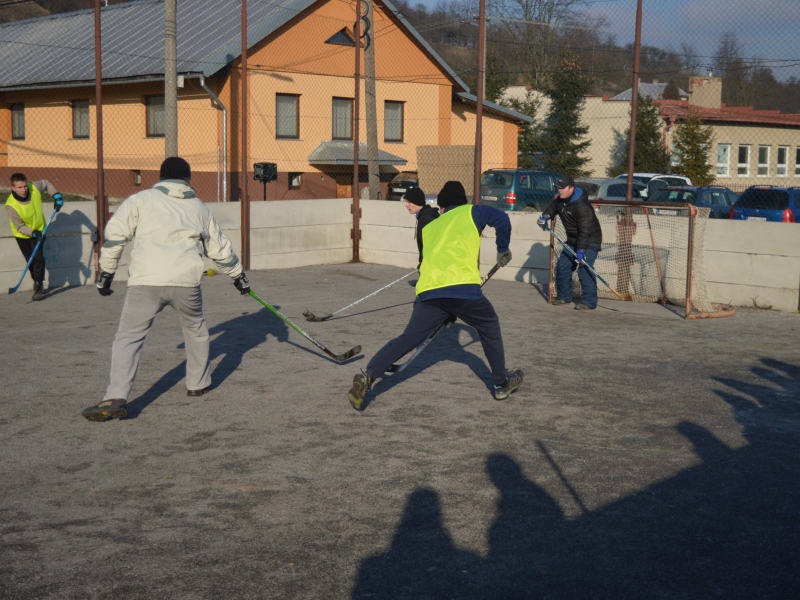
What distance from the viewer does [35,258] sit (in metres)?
12.4

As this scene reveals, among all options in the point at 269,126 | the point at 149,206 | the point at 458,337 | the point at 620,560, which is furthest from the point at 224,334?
the point at 269,126

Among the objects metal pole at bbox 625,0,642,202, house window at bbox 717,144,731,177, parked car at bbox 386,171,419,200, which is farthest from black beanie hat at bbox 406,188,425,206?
house window at bbox 717,144,731,177

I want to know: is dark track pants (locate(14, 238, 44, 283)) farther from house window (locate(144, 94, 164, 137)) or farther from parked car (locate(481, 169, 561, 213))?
house window (locate(144, 94, 164, 137))

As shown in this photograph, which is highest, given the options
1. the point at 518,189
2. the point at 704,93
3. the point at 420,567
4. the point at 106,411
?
the point at 704,93

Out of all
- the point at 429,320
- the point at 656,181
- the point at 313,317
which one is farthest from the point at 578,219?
the point at 656,181

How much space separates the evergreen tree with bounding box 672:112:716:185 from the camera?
105 feet

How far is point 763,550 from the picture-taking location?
4.66 meters

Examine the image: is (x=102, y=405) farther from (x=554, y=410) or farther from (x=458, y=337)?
(x=458, y=337)

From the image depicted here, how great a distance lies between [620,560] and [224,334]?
6.50 m

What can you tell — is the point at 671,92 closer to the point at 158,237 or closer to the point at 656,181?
the point at 656,181

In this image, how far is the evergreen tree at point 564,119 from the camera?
28.8 metres

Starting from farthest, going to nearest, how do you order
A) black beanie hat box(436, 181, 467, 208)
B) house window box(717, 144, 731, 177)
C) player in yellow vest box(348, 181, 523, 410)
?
house window box(717, 144, 731, 177) → black beanie hat box(436, 181, 467, 208) → player in yellow vest box(348, 181, 523, 410)

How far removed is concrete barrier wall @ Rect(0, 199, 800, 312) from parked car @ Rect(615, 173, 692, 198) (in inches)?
444

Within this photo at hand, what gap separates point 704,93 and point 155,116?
78.3ft
